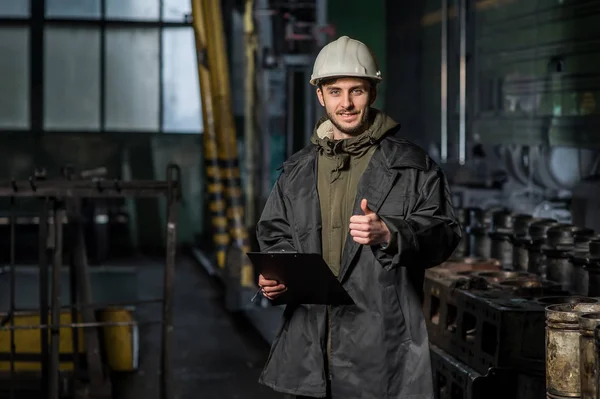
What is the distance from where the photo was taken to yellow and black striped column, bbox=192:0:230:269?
12.2 meters

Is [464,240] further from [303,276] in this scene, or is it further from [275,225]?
[303,276]

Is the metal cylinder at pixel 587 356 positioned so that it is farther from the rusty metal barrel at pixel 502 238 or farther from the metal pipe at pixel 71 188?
the metal pipe at pixel 71 188

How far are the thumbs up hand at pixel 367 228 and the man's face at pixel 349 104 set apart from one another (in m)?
0.42

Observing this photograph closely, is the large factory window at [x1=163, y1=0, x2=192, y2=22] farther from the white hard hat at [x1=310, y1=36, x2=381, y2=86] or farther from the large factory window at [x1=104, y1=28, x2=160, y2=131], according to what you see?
the white hard hat at [x1=310, y1=36, x2=381, y2=86]

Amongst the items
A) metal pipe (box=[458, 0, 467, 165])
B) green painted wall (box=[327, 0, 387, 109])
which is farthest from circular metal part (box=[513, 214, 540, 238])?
green painted wall (box=[327, 0, 387, 109])

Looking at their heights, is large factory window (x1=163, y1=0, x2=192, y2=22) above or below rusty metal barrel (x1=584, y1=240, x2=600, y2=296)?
above

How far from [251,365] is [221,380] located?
1.90 feet

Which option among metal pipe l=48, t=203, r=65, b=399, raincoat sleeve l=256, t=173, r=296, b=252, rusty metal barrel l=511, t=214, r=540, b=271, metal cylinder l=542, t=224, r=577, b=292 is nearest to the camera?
raincoat sleeve l=256, t=173, r=296, b=252

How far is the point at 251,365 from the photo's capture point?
324 inches

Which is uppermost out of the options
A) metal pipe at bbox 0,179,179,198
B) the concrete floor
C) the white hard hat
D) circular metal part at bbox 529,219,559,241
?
the white hard hat

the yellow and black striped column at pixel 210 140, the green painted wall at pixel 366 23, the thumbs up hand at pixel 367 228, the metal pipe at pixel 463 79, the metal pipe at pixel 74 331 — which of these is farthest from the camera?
the green painted wall at pixel 366 23

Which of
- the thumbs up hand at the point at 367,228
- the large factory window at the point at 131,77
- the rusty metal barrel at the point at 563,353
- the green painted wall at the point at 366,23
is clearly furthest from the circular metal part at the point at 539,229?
the large factory window at the point at 131,77

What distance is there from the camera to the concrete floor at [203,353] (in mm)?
7344

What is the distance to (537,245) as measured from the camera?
554 cm
